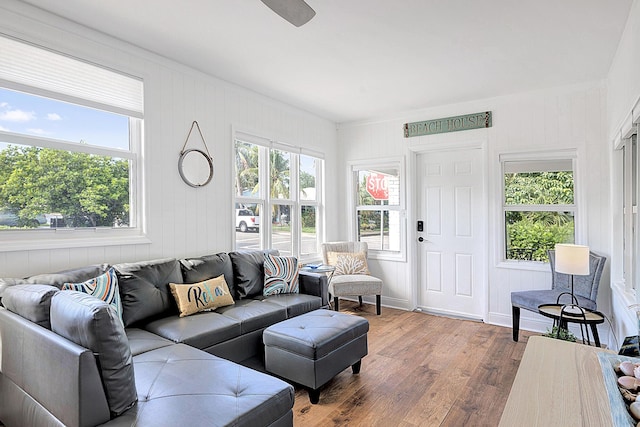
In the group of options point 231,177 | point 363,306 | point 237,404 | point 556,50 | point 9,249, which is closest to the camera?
point 237,404

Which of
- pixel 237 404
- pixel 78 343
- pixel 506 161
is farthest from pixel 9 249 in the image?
pixel 506 161

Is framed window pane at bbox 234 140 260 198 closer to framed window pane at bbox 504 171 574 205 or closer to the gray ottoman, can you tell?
the gray ottoman

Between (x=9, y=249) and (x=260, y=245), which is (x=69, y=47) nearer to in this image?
(x=9, y=249)

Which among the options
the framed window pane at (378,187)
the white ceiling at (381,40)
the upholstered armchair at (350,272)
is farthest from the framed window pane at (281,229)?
the white ceiling at (381,40)

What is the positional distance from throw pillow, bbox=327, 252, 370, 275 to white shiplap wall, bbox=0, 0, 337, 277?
61.2 inches

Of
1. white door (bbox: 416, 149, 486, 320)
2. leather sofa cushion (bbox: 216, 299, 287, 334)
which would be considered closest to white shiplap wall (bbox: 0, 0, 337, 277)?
leather sofa cushion (bbox: 216, 299, 287, 334)

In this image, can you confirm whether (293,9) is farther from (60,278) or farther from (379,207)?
(379,207)

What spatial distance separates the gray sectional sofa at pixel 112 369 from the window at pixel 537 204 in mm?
3312

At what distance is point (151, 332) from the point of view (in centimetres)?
246

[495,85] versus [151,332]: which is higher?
[495,85]

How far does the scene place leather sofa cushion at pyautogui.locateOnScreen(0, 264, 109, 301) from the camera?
2.10 metres

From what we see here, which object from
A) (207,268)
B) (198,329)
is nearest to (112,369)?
(198,329)

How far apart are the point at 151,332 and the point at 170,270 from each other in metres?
0.53

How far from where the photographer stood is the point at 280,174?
14.5 feet
